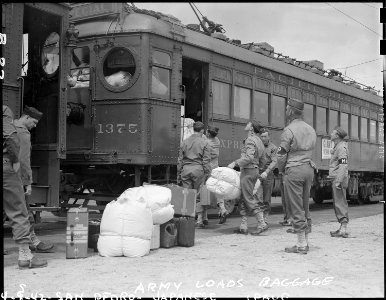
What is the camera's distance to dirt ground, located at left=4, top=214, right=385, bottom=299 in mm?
4531

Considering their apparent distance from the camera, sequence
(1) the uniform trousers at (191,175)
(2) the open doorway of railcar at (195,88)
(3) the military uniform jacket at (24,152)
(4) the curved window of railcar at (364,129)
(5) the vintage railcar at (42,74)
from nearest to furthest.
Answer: (3) the military uniform jacket at (24,152)
(5) the vintage railcar at (42,74)
(1) the uniform trousers at (191,175)
(2) the open doorway of railcar at (195,88)
(4) the curved window of railcar at (364,129)

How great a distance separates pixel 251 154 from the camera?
8.37 meters

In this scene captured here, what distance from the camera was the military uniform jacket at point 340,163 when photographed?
28.0 ft

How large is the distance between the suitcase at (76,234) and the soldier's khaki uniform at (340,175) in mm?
4126

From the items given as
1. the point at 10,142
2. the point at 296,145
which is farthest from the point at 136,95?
the point at 10,142

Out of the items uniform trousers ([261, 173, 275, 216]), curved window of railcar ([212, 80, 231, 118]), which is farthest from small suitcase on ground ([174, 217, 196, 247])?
curved window of railcar ([212, 80, 231, 118])

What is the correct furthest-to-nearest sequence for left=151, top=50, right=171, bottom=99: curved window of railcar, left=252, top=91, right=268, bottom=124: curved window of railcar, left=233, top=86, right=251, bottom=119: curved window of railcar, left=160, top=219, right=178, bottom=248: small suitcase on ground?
left=252, top=91, right=268, bottom=124: curved window of railcar
left=233, top=86, right=251, bottom=119: curved window of railcar
left=151, top=50, right=171, bottom=99: curved window of railcar
left=160, top=219, right=178, bottom=248: small suitcase on ground

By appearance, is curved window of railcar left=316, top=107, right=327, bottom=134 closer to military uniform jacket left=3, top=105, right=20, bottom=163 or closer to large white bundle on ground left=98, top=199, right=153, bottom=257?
large white bundle on ground left=98, top=199, right=153, bottom=257

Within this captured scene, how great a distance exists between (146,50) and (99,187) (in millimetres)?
2670

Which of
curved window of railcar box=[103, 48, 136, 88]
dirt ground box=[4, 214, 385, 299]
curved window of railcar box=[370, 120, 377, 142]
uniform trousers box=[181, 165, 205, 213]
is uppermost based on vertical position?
Result: curved window of railcar box=[103, 48, 136, 88]

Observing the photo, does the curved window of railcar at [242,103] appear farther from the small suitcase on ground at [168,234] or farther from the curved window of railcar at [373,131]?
the curved window of railcar at [373,131]

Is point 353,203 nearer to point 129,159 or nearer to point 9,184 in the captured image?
point 129,159

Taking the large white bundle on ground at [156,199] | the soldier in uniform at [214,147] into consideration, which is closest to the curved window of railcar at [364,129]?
the soldier in uniform at [214,147]

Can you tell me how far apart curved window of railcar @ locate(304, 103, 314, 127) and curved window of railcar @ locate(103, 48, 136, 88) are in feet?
19.6
